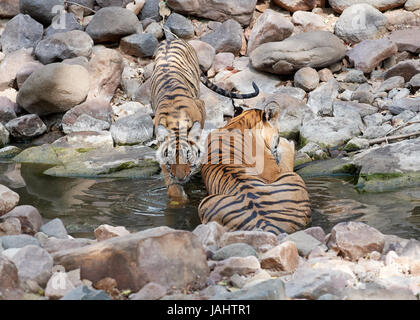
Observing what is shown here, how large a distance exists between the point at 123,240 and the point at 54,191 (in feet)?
11.5

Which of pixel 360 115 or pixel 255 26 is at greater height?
pixel 255 26

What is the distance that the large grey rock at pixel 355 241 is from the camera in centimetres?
349

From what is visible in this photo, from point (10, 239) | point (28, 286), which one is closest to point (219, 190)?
point (10, 239)

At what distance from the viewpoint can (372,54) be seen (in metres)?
9.23

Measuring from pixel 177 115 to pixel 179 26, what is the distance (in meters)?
4.93

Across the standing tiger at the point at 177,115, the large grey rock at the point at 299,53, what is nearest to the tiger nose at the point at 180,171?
the standing tiger at the point at 177,115

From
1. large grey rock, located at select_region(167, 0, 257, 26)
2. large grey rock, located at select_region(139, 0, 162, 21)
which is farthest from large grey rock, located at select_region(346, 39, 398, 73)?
large grey rock, located at select_region(139, 0, 162, 21)

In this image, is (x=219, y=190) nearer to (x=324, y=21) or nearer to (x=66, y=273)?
(x=66, y=273)

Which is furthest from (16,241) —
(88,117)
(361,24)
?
(361,24)

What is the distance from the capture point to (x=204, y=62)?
32.0 feet

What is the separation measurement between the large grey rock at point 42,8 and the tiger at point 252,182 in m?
6.12

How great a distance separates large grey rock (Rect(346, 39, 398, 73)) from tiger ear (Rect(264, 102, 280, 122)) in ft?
13.4

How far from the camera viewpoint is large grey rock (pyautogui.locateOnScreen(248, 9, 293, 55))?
989 centimetres

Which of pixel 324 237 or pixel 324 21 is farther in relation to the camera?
pixel 324 21
